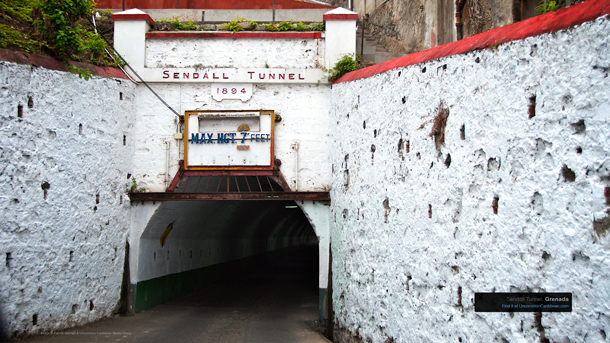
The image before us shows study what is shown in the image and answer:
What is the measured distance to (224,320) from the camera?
10.5m

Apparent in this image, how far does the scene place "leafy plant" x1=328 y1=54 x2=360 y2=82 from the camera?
408 inches

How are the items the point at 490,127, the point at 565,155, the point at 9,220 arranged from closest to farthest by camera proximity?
the point at 565,155 < the point at 490,127 < the point at 9,220

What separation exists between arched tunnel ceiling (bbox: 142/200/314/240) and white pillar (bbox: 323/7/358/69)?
4845 mm

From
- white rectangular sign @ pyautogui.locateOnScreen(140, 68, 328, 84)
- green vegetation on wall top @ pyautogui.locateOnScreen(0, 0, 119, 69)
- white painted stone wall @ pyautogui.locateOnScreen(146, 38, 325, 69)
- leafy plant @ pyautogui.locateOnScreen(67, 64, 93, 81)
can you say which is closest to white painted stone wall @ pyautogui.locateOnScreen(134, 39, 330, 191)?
white painted stone wall @ pyautogui.locateOnScreen(146, 38, 325, 69)

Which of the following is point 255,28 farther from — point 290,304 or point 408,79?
point 290,304

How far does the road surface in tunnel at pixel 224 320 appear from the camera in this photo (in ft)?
28.4

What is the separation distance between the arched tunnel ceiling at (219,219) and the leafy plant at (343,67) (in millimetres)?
4545

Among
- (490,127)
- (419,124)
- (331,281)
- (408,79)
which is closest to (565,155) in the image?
(490,127)

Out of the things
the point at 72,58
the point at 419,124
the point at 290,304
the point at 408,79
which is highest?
the point at 72,58

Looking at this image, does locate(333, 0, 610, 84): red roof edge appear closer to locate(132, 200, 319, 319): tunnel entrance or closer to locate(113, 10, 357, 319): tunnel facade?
locate(113, 10, 357, 319): tunnel facade

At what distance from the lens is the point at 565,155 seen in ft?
13.2

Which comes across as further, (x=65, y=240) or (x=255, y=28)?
(x=255, y=28)

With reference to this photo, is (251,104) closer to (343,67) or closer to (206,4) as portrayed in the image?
(343,67)

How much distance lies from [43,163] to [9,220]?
1113 mm
